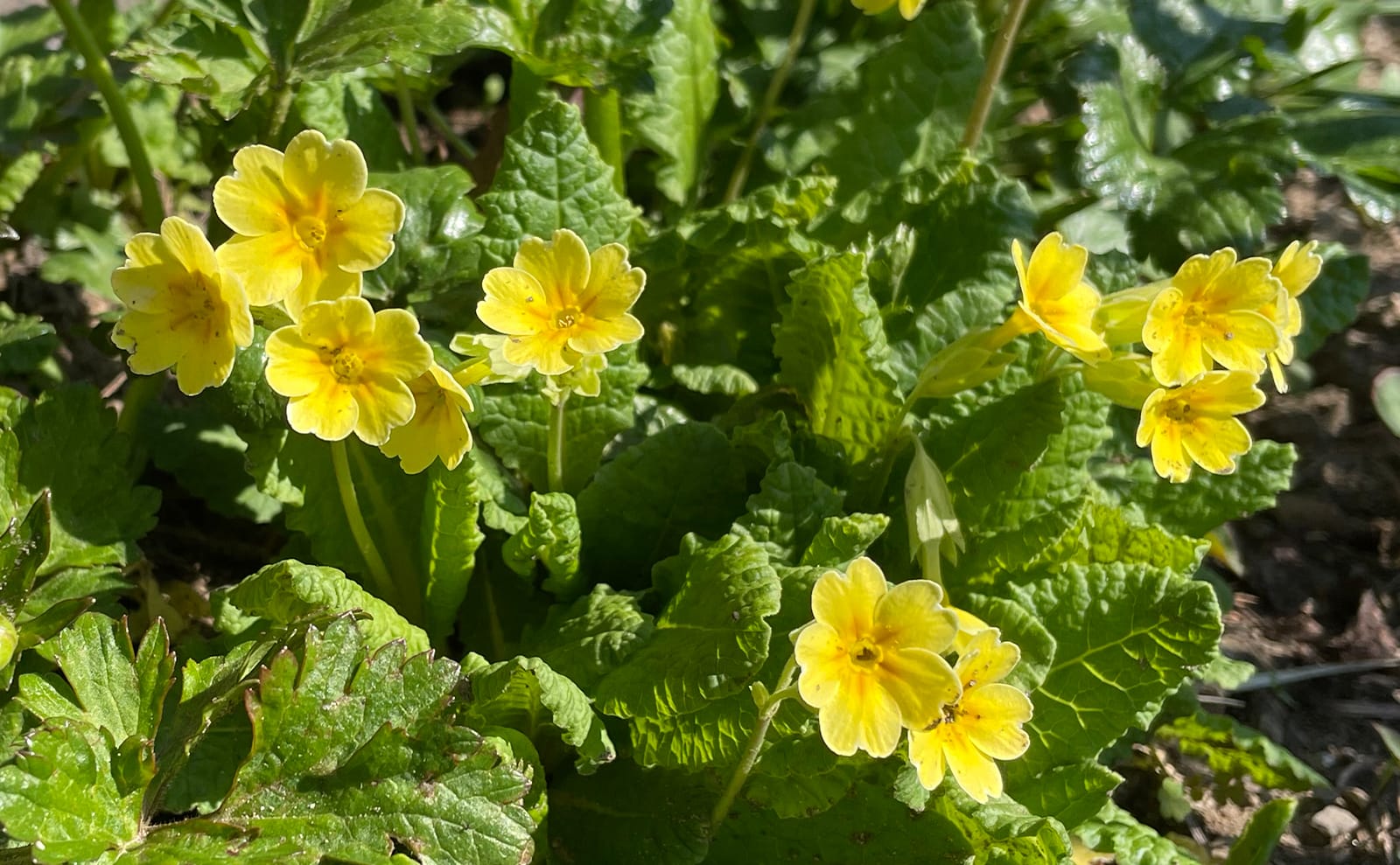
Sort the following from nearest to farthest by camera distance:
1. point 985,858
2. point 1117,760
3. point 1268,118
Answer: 1. point 985,858
2. point 1117,760
3. point 1268,118

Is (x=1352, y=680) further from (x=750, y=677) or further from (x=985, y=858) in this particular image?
(x=750, y=677)

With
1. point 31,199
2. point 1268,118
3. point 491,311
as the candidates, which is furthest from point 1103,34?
point 31,199

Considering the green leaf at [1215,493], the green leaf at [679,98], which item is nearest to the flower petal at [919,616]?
the green leaf at [1215,493]

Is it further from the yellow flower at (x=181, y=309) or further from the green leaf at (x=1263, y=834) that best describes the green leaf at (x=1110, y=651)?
the yellow flower at (x=181, y=309)

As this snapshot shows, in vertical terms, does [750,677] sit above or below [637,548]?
above

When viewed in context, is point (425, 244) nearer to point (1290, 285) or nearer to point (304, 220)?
point (304, 220)

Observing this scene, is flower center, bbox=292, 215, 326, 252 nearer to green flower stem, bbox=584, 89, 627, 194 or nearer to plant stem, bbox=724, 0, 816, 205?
green flower stem, bbox=584, 89, 627, 194
